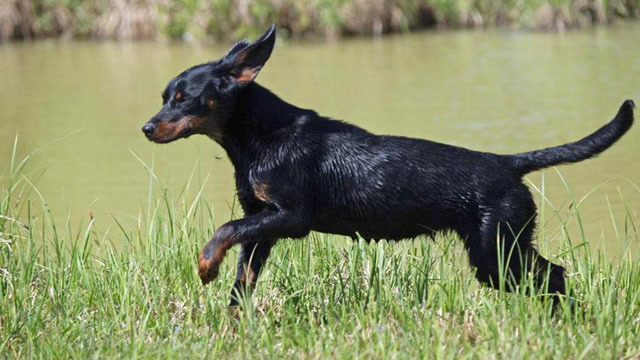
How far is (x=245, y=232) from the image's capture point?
15.3ft

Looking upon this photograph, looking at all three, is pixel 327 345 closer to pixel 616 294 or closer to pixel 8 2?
pixel 616 294

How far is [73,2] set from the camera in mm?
Answer: 20109

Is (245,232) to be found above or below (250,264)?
above

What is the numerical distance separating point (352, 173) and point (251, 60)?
709 mm

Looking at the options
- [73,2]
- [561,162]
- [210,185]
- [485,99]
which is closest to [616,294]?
[561,162]

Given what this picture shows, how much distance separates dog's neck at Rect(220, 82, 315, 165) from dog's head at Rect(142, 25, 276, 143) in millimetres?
45

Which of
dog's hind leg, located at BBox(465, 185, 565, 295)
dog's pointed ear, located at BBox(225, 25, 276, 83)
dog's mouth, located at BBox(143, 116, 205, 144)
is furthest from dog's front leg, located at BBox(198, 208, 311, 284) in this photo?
dog's hind leg, located at BBox(465, 185, 565, 295)

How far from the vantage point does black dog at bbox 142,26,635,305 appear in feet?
15.7

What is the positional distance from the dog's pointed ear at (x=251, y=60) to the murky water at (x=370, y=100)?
7.75 feet

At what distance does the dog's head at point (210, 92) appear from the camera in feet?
15.9

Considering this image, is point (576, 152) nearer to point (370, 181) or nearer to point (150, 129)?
point (370, 181)

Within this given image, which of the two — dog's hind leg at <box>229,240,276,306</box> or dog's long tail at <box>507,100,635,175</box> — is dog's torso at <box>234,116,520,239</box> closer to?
dog's long tail at <box>507,100,635,175</box>

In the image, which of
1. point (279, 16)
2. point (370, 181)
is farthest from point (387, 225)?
point (279, 16)

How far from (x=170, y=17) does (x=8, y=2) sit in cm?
301
